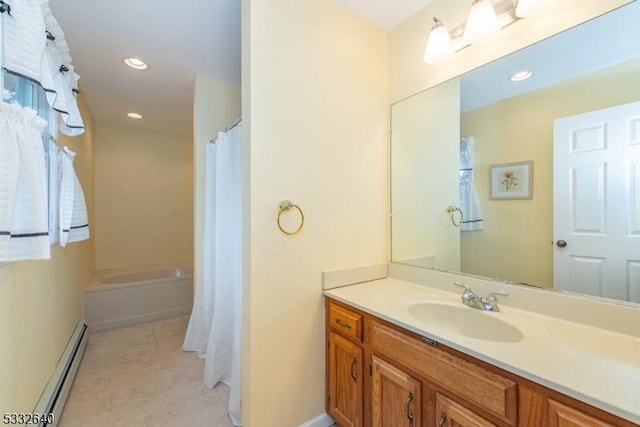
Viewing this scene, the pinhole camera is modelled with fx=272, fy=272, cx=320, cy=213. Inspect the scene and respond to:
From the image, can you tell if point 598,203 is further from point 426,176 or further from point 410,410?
point 410,410

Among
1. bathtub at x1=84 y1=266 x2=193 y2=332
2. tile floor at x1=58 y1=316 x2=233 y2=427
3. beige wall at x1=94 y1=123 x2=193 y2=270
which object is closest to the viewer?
tile floor at x1=58 y1=316 x2=233 y2=427

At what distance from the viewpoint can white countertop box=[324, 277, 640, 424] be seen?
0.67 m

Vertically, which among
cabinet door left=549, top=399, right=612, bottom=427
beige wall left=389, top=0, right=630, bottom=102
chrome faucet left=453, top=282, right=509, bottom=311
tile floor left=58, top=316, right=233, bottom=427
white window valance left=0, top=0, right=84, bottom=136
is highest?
beige wall left=389, top=0, right=630, bottom=102

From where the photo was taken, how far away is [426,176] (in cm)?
176

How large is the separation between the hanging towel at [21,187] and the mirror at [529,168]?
68.3 inches

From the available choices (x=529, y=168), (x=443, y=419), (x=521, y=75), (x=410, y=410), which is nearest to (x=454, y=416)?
(x=443, y=419)

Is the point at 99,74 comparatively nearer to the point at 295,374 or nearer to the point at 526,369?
the point at 295,374

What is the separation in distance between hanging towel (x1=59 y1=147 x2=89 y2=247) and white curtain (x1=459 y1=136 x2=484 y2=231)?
2.31 m

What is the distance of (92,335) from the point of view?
9.22 feet

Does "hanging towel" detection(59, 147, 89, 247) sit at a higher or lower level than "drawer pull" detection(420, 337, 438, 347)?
higher

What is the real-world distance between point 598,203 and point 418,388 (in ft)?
3.43

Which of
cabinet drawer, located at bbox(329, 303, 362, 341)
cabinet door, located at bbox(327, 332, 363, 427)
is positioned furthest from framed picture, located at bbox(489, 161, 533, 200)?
cabinet door, located at bbox(327, 332, 363, 427)

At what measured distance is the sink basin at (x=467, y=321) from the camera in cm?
112

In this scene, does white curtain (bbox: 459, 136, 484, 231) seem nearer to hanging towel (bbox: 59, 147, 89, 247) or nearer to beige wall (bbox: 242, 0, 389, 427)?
beige wall (bbox: 242, 0, 389, 427)
